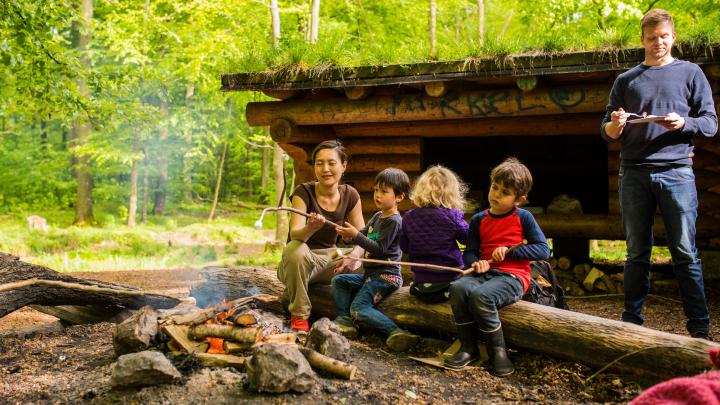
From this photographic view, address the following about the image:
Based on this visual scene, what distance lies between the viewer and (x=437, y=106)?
20.5 feet

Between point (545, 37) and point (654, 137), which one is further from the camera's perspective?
point (545, 37)

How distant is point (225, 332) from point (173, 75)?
11.7 m

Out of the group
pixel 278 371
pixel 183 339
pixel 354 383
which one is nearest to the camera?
pixel 278 371

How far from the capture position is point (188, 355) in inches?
139

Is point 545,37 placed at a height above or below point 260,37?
below

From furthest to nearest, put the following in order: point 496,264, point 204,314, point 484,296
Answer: point 204,314 → point 496,264 → point 484,296

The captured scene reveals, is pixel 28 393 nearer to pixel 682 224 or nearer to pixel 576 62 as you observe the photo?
pixel 682 224

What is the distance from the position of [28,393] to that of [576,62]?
5120 mm

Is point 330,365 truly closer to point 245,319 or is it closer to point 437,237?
point 245,319

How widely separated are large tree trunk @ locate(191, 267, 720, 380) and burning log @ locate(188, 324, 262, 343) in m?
1.14

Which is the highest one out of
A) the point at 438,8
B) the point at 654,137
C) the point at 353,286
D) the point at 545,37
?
the point at 438,8

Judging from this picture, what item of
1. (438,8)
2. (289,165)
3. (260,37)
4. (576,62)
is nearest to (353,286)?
(576,62)

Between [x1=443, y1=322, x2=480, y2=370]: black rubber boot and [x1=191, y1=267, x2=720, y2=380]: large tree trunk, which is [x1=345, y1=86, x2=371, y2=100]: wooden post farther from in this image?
[x1=443, y1=322, x2=480, y2=370]: black rubber boot

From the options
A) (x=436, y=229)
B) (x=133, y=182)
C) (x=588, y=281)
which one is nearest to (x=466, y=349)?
(x=436, y=229)
